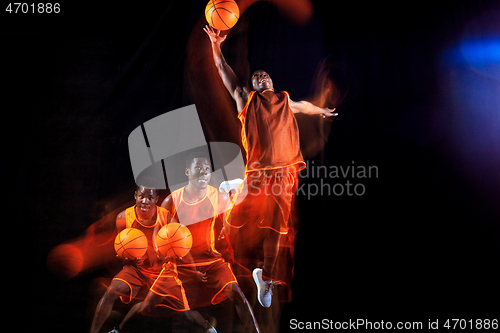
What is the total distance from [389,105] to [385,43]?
53 centimetres

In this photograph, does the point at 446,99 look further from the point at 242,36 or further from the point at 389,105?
the point at 242,36

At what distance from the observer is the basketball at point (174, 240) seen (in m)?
2.57

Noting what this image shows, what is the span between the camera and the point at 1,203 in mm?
2771

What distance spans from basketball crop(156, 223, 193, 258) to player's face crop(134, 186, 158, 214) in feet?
0.62

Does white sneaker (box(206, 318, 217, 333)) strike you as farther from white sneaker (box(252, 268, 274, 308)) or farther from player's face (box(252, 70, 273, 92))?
player's face (box(252, 70, 273, 92))

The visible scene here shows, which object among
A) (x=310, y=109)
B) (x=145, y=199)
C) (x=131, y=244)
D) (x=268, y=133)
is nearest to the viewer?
(x=131, y=244)

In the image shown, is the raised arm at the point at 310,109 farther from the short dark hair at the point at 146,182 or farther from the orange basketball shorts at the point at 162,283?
the orange basketball shorts at the point at 162,283

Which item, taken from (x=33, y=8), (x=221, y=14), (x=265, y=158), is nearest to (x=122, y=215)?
(x=265, y=158)

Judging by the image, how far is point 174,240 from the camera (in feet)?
8.44

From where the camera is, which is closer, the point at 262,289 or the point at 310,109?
the point at 262,289

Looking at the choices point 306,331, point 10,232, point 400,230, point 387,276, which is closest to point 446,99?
point 400,230

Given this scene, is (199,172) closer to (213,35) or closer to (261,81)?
(261,81)

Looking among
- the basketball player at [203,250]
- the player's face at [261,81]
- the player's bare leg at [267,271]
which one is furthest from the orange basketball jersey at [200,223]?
the player's face at [261,81]

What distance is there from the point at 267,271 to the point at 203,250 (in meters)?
0.49
